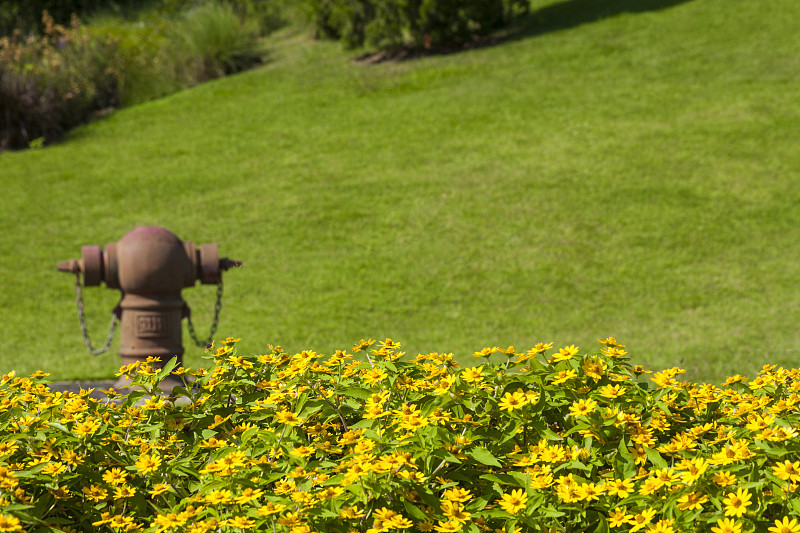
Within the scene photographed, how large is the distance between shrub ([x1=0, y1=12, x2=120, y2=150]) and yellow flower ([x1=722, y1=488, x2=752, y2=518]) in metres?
12.4

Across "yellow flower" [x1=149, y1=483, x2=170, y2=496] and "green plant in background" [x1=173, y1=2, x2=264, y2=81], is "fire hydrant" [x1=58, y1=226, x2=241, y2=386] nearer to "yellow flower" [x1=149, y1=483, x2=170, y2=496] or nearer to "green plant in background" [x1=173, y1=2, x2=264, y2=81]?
"yellow flower" [x1=149, y1=483, x2=170, y2=496]

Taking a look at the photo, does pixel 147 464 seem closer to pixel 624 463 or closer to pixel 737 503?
pixel 624 463

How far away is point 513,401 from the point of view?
2193 mm

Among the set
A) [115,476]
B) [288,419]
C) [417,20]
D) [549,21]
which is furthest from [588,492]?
[549,21]

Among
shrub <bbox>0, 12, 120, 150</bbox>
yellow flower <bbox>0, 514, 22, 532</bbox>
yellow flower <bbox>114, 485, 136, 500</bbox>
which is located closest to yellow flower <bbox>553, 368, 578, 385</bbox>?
yellow flower <bbox>114, 485, 136, 500</bbox>

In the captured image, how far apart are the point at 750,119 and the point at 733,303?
4416 mm

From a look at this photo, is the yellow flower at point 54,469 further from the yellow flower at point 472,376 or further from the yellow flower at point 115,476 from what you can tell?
A: the yellow flower at point 472,376

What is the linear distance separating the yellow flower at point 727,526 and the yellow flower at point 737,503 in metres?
0.02

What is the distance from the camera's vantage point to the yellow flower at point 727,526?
1797mm

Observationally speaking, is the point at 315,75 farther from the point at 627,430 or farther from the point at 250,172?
the point at 627,430

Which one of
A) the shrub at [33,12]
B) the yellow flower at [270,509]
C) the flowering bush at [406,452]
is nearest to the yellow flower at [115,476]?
the flowering bush at [406,452]

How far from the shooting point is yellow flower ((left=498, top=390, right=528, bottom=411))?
2160 millimetres

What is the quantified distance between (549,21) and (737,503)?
14.6 meters

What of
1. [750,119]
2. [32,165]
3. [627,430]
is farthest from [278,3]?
[627,430]
